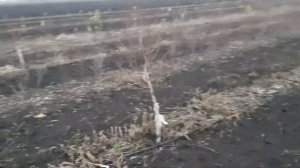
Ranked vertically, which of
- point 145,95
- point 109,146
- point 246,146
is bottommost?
point 246,146

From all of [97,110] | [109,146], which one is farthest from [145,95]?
[109,146]

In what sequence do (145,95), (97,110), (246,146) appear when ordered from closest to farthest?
(246,146) → (97,110) → (145,95)

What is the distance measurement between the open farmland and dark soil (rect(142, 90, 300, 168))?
0.01 m

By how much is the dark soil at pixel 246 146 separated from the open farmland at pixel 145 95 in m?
0.01

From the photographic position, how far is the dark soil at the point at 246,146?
Answer: 3.68 meters

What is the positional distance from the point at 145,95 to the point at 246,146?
71.3 inches

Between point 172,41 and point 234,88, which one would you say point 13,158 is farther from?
point 172,41

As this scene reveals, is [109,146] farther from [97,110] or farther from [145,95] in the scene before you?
[145,95]

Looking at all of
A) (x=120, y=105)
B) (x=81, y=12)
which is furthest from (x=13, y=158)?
(x=81, y=12)

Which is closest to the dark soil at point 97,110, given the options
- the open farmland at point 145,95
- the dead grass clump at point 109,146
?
the open farmland at point 145,95

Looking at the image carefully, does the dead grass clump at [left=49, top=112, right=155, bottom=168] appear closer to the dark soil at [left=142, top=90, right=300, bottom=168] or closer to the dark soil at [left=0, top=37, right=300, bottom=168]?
the dark soil at [left=0, top=37, right=300, bottom=168]

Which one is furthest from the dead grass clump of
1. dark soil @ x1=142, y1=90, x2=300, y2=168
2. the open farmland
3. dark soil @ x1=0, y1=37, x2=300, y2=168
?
dark soil @ x1=142, y1=90, x2=300, y2=168

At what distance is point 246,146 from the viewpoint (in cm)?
394

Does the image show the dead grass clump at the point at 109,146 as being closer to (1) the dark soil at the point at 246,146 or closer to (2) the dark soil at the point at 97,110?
(2) the dark soil at the point at 97,110
